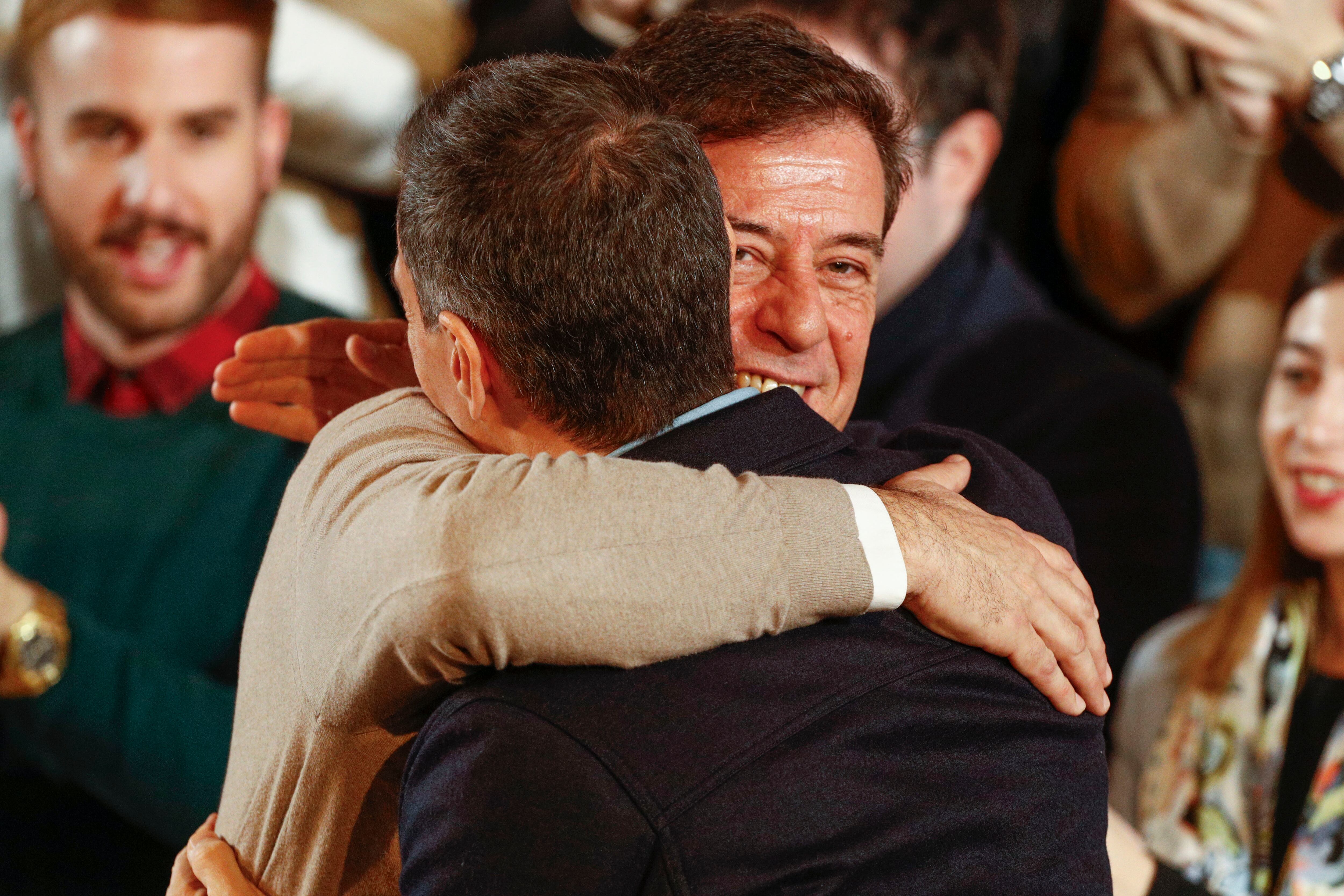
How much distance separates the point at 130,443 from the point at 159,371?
13cm

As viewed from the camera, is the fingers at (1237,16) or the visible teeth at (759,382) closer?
the visible teeth at (759,382)

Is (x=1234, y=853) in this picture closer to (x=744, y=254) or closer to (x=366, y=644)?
(x=744, y=254)

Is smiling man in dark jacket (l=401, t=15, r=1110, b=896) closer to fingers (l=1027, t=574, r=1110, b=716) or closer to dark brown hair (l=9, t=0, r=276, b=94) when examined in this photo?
fingers (l=1027, t=574, r=1110, b=716)

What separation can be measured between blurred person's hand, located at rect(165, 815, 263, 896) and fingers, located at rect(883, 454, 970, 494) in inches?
21.7

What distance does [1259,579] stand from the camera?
211 cm

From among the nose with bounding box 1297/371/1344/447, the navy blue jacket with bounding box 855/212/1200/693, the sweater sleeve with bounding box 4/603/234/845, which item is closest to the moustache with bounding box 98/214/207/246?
the sweater sleeve with bounding box 4/603/234/845

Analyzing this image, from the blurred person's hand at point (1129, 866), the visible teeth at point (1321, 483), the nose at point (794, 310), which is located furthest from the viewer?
the visible teeth at point (1321, 483)

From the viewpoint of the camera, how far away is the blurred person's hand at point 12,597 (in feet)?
6.43

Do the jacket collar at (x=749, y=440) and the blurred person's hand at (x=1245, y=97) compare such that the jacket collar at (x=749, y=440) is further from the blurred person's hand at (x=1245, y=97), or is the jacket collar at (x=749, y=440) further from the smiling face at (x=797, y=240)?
the blurred person's hand at (x=1245, y=97)

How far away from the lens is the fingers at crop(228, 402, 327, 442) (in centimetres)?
126

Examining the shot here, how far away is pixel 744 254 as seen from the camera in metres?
1.17

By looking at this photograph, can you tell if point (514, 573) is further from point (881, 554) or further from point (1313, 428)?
point (1313, 428)

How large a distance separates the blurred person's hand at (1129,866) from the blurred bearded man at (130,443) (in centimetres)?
130

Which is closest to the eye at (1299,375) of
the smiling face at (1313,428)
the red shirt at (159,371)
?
the smiling face at (1313,428)
